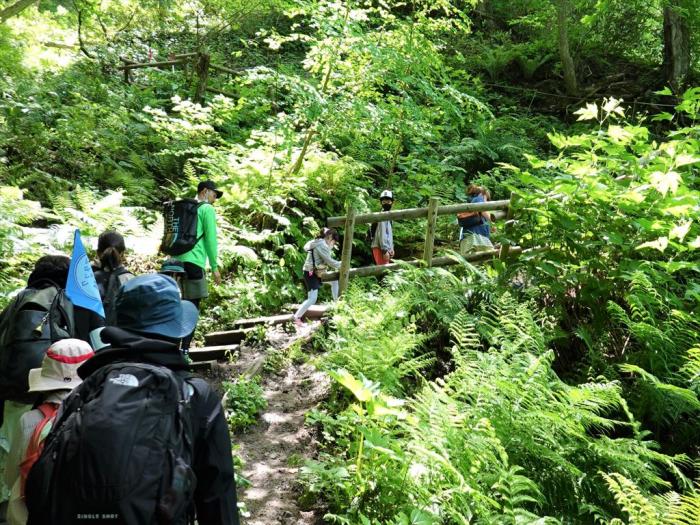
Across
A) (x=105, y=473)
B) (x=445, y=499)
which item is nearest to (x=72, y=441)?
(x=105, y=473)

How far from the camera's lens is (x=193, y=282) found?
6.86 m

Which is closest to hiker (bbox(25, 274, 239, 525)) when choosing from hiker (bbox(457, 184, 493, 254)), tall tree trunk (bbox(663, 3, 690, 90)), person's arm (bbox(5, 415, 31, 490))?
person's arm (bbox(5, 415, 31, 490))

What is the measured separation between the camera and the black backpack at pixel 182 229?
662cm

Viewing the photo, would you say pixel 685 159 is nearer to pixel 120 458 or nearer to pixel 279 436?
pixel 279 436

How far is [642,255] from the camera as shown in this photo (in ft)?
21.2

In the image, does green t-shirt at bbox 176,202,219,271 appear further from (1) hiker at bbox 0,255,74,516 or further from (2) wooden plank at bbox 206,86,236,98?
(2) wooden plank at bbox 206,86,236,98

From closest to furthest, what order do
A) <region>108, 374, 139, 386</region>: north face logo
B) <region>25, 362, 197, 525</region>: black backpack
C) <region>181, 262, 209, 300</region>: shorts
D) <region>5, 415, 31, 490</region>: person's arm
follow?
<region>25, 362, 197, 525</region>: black backpack < <region>108, 374, 139, 386</region>: north face logo < <region>5, 415, 31, 490</region>: person's arm < <region>181, 262, 209, 300</region>: shorts

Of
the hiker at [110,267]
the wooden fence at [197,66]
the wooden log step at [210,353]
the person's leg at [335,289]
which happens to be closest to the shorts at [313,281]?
the person's leg at [335,289]

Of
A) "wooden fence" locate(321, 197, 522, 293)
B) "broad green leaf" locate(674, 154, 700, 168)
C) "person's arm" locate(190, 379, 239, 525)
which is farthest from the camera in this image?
"wooden fence" locate(321, 197, 522, 293)

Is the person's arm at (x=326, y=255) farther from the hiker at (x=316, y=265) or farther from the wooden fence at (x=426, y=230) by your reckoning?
the wooden fence at (x=426, y=230)

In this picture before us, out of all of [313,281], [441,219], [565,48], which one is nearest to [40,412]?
[313,281]

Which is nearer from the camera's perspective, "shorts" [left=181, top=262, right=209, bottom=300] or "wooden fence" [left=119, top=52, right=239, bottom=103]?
"shorts" [left=181, top=262, right=209, bottom=300]

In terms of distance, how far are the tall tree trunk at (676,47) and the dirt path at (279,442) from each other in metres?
14.0

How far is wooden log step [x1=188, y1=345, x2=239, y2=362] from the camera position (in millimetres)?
7324
